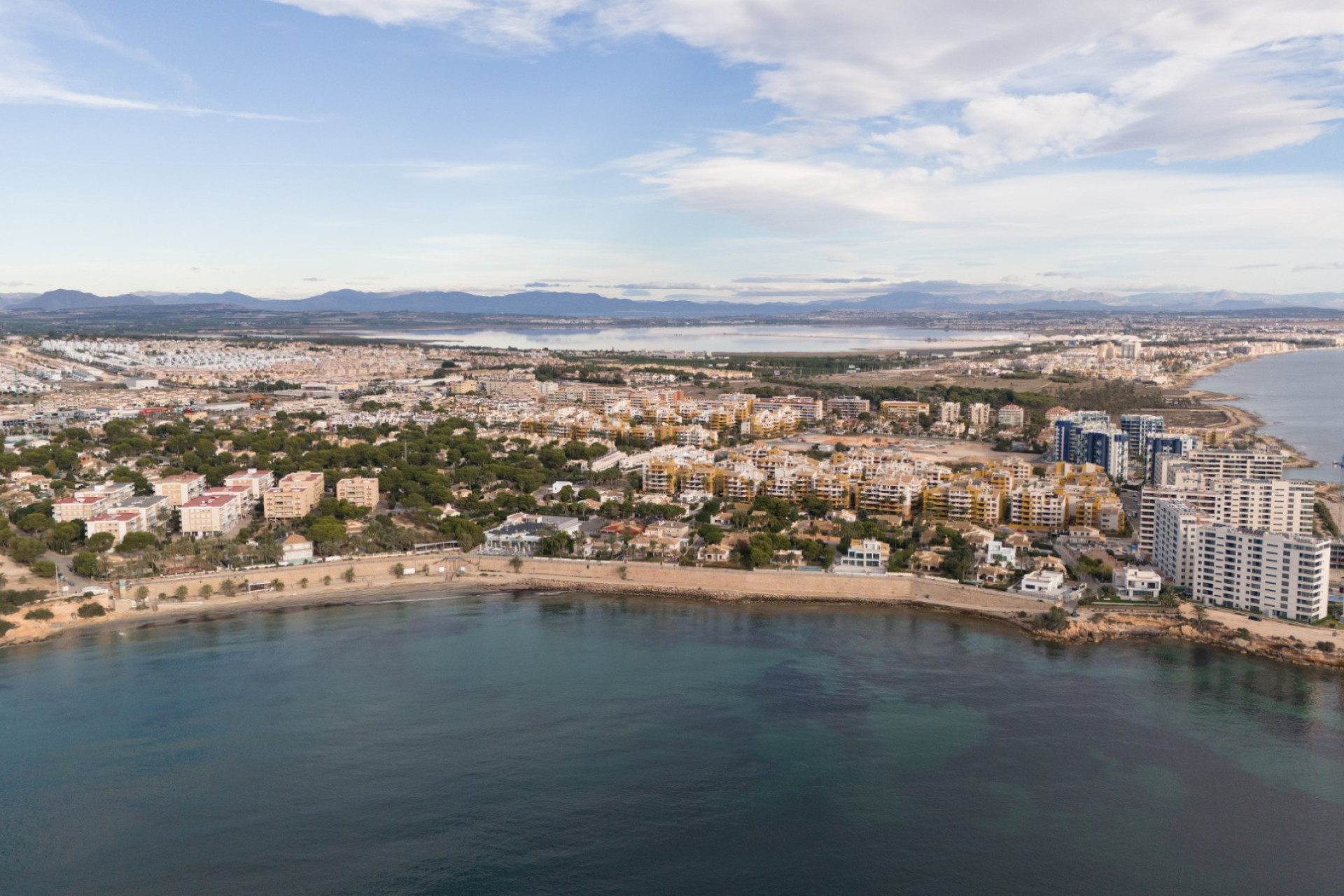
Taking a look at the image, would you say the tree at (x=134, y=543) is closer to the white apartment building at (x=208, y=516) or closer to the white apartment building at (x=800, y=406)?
the white apartment building at (x=208, y=516)

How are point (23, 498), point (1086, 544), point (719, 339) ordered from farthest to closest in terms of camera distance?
point (719, 339), point (23, 498), point (1086, 544)

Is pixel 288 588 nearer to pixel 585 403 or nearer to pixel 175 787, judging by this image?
pixel 175 787

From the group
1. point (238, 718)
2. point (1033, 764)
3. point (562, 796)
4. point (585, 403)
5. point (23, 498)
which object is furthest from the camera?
point (585, 403)

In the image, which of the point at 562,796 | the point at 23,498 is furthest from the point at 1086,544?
the point at 23,498

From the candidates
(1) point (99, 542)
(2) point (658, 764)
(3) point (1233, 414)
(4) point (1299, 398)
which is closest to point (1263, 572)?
(2) point (658, 764)

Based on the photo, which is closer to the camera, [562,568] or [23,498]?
[562,568]

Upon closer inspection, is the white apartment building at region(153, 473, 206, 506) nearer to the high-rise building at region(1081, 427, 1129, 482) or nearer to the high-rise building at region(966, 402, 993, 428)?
the high-rise building at region(1081, 427, 1129, 482)

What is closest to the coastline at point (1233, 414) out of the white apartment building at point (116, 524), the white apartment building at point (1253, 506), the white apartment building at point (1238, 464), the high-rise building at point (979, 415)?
the white apartment building at point (1238, 464)

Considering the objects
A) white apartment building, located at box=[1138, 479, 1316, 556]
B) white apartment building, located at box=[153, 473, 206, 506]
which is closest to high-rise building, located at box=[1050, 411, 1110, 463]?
white apartment building, located at box=[1138, 479, 1316, 556]
